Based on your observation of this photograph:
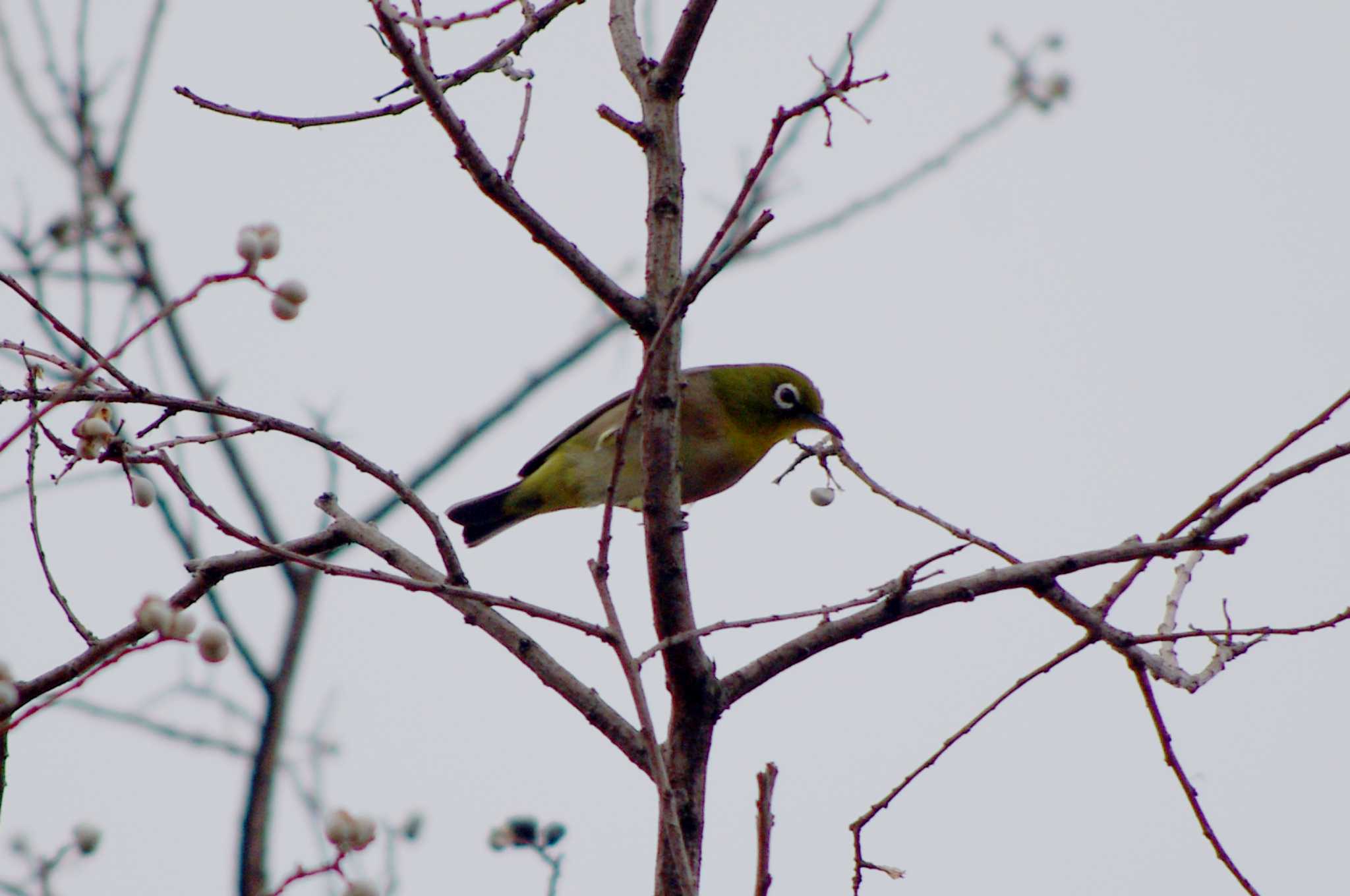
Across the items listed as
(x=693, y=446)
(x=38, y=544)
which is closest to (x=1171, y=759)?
(x=38, y=544)

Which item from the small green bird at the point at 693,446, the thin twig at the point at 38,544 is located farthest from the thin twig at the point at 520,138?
the small green bird at the point at 693,446

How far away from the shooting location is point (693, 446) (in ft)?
22.7

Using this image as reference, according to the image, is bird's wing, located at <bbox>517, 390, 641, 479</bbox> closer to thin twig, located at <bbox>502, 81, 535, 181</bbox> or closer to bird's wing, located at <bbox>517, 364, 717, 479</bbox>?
bird's wing, located at <bbox>517, 364, 717, 479</bbox>

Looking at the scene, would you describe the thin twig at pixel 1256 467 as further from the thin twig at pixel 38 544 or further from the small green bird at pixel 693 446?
the small green bird at pixel 693 446

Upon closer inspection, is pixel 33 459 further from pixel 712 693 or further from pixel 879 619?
pixel 879 619

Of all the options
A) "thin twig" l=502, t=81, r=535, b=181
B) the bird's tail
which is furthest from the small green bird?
"thin twig" l=502, t=81, r=535, b=181

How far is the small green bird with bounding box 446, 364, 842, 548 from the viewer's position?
6914 mm

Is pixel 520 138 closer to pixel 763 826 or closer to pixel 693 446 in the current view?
pixel 763 826

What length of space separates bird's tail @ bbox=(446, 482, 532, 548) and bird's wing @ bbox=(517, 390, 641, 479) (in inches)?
8.6

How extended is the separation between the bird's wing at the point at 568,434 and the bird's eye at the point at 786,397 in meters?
0.88

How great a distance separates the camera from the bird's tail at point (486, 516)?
23.7ft

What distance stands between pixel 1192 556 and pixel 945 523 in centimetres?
78

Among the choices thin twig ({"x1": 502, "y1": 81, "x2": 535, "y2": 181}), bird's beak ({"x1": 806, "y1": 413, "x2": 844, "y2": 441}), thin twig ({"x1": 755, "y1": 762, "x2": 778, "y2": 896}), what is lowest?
thin twig ({"x1": 755, "y1": 762, "x2": 778, "y2": 896})

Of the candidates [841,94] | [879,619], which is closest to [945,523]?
[879,619]
